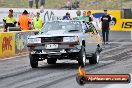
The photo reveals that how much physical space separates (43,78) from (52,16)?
27.1 m

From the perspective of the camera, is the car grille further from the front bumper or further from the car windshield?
the car windshield

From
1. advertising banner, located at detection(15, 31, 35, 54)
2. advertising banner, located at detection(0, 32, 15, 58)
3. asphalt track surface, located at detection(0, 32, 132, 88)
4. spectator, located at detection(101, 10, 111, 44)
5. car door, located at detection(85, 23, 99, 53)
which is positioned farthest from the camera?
spectator, located at detection(101, 10, 111, 44)

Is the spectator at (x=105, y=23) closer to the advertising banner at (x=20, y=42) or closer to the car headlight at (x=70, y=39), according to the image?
the advertising banner at (x=20, y=42)

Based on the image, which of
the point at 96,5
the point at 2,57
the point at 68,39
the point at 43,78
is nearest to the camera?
the point at 43,78

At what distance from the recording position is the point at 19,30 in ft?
69.4

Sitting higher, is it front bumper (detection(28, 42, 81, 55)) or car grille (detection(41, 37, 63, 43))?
car grille (detection(41, 37, 63, 43))

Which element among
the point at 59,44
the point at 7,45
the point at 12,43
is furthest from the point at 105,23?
the point at 59,44

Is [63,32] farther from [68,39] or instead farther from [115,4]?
[115,4]

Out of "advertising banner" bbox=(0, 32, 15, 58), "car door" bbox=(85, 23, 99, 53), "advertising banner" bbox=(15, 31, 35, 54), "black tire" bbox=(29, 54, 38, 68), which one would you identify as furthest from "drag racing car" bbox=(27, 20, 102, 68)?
"advertising banner" bbox=(15, 31, 35, 54)

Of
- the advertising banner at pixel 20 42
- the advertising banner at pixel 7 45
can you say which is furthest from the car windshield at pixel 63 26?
the advertising banner at pixel 20 42

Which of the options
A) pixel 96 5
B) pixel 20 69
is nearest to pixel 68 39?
pixel 20 69

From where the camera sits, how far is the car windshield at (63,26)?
15242 mm

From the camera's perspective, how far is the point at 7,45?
64.1 feet

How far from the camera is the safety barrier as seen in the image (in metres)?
19.2
